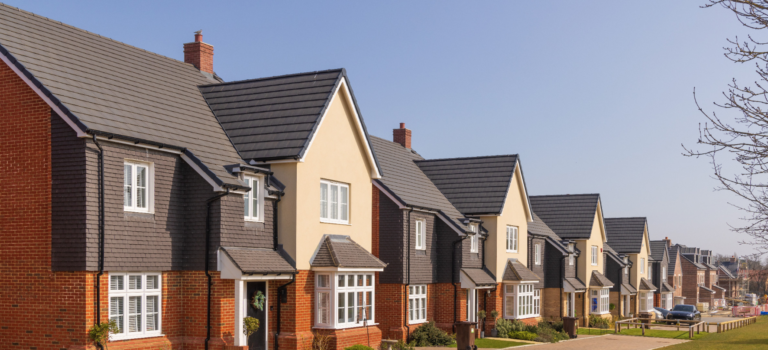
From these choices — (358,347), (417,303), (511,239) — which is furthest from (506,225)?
(358,347)

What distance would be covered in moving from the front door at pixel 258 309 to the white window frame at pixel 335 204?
10.6 ft

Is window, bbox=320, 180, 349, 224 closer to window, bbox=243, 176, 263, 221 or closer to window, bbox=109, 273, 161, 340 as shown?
window, bbox=243, 176, 263, 221

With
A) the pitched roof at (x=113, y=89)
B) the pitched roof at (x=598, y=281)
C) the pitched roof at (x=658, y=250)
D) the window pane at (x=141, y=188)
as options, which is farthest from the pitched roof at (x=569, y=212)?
the window pane at (x=141, y=188)

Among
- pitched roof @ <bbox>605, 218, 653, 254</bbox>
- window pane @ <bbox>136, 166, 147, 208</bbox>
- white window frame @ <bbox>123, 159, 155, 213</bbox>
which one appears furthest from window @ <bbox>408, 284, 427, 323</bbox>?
pitched roof @ <bbox>605, 218, 653, 254</bbox>

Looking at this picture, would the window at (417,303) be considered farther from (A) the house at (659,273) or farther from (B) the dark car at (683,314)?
(A) the house at (659,273)

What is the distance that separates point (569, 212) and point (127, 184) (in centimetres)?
3752

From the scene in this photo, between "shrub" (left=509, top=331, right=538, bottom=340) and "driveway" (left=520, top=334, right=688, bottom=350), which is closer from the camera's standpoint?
"driveway" (left=520, top=334, right=688, bottom=350)

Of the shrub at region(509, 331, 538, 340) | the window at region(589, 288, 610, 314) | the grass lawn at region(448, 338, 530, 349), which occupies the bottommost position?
the window at region(589, 288, 610, 314)

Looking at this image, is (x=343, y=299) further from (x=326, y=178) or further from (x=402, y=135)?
(x=402, y=135)

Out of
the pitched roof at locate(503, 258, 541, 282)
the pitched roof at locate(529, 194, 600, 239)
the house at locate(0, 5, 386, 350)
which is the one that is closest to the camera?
the house at locate(0, 5, 386, 350)

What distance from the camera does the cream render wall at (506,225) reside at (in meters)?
36.2

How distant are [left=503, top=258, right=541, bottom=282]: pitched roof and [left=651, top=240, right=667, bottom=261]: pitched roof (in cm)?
3714

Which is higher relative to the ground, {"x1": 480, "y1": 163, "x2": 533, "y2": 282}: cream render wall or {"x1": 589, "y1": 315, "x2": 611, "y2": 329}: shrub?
{"x1": 480, "y1": 163, "x2": 533, "y2": 282}: cream render wall

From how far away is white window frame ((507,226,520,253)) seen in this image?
38094 mm
